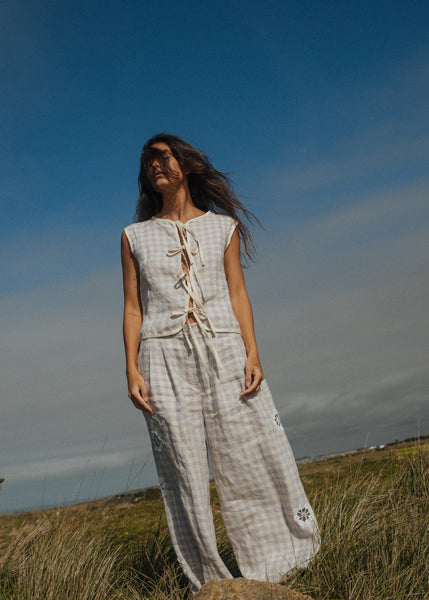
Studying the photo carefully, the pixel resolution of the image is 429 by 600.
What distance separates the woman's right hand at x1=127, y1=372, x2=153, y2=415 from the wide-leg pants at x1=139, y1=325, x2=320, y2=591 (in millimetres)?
62

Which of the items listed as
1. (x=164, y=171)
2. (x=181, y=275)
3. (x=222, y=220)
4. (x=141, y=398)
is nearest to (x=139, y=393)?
(x=141, y=398)

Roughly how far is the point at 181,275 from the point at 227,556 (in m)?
2.10

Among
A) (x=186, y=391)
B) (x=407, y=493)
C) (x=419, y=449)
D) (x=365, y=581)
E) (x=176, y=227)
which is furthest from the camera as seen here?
(x=419, y=449)

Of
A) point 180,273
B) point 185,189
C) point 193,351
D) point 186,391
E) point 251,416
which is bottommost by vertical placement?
point 251,416

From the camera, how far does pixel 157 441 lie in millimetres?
3414

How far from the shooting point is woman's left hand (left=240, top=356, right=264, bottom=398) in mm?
3340

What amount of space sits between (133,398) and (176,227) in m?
1.17

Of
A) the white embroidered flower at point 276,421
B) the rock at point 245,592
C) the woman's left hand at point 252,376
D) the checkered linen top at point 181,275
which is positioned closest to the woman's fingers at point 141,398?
the checkered linen top at point 181,275

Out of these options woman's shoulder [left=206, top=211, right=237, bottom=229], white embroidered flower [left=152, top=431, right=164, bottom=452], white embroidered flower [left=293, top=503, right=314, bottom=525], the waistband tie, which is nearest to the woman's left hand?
the waistband tie

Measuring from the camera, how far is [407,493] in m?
5.07

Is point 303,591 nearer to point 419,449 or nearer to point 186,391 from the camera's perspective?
point 186,391

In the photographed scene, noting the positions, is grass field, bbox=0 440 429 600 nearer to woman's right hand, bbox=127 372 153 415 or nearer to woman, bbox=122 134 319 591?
woman, bbox=122 134 319 591

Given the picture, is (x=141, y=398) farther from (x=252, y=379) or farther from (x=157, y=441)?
(x=252, y=379)

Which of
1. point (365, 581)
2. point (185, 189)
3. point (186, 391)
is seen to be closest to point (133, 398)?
point (186, 391)
